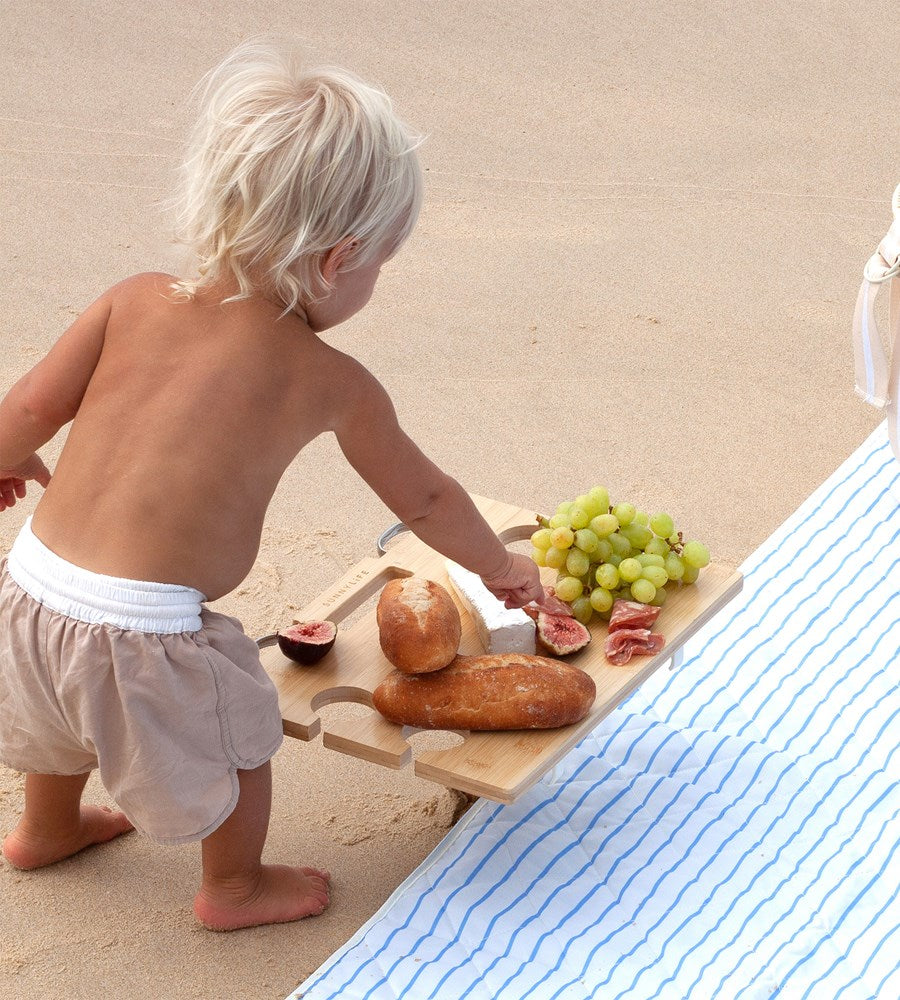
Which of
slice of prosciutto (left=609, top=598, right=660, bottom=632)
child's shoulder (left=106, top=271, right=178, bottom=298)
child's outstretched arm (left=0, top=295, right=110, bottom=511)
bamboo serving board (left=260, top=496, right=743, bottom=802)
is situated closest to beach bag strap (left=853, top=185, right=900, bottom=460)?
bamboo serving board (left=260, top=496, right=743, bottom=802)

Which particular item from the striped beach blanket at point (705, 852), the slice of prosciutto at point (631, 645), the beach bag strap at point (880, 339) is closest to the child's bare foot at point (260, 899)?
the striped beach blanket at point (705, 852)

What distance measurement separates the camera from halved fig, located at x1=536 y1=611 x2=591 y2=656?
2459 millimetres

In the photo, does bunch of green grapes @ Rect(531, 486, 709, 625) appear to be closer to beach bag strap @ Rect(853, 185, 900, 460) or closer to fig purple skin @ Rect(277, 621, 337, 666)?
fig purple skin @ Rect(277, 621, 337, 666)

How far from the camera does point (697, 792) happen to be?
2.63 m

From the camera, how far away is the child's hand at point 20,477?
238cm

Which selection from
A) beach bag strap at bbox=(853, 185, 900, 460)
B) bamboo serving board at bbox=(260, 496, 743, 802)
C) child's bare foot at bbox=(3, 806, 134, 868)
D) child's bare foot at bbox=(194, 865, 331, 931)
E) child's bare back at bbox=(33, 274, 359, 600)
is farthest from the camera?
beach bag strap at bbox=(853, 185, 900, 460)

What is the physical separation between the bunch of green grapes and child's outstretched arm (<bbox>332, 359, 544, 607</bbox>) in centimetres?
25

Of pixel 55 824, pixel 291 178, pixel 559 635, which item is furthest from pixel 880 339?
pixel 55 824

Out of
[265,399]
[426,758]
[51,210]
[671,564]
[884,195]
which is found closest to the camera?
[265,399]

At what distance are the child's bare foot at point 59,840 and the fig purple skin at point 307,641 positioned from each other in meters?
0.44

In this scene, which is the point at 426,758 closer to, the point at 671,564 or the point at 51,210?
the point at 671,564

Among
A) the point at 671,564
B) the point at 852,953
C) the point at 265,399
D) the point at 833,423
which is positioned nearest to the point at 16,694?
the point at 265,399

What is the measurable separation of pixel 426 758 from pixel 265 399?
63 centimetres

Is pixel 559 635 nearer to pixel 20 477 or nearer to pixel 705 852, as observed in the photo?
pixel 705 852
